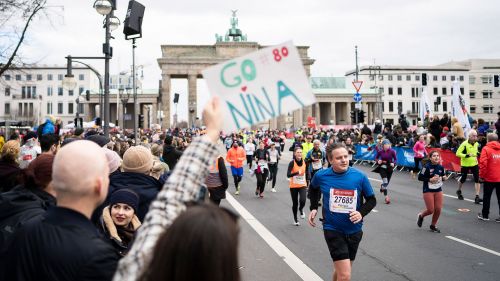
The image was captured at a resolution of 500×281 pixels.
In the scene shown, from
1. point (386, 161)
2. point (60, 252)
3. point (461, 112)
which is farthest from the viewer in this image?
point (461, 112)

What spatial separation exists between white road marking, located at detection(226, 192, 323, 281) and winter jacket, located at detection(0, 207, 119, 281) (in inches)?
188

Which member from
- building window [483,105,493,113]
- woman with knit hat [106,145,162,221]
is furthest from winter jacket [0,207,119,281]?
building window [483,105,493,113]

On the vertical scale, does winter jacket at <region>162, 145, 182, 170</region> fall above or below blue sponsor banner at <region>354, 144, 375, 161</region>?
above

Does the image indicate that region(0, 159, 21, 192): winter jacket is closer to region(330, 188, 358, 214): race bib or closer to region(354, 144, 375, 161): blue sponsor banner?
region(330, 188, 358, 214): race bib

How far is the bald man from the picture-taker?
5.76ft

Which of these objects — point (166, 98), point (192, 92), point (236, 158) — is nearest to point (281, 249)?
point (236, 158)

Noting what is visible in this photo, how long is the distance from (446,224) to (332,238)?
6.10m

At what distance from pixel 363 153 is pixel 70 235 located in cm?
2717

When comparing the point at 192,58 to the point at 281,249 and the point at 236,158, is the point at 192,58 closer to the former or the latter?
the point at 236,158

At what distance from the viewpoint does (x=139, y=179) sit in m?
4.12

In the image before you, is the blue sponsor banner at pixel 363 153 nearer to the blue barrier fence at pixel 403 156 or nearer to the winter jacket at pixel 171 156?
the blue barrier fence at pixel 403 156

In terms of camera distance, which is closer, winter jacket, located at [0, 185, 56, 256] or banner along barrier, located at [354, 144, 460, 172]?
winter jacket, located at [0, 185, 56, 256]

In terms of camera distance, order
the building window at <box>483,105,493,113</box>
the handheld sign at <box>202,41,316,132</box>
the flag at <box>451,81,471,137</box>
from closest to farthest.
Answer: the handheld sign at <box>202,41,316,132</box>, the flag at <box>451,81,471,137</box>, the building window at <box>483,105,493,113</box>

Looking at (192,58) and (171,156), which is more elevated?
(192,58)
